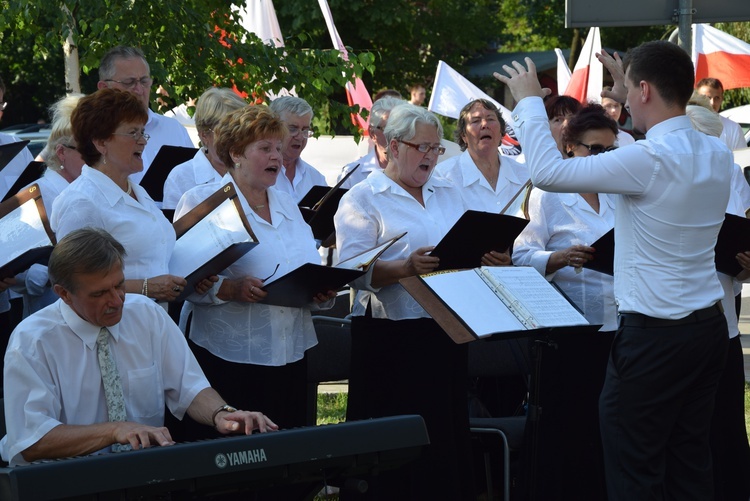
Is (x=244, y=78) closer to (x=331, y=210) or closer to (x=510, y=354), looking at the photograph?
(x=331, y=210)

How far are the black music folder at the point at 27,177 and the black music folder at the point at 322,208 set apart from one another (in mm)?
1278

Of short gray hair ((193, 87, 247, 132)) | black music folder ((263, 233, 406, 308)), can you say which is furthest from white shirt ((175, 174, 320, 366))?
short gray hair ((193, 87, 247, 132))

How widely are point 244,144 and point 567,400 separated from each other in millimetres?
1899

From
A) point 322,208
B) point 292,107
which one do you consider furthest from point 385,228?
point 292,107

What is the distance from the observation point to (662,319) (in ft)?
13.4

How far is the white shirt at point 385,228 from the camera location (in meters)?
5.06

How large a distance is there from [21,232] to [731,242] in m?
3.00

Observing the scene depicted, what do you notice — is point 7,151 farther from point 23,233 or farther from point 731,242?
point 731,242

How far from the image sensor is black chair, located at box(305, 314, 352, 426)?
19.1 ft

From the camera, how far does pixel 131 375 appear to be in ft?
12.4

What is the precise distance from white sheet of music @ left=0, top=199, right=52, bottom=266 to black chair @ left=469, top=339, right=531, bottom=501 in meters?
2.01

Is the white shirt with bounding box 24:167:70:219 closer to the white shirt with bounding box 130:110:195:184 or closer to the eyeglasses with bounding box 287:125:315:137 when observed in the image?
the white shirt with bounding box 130:110:195:184

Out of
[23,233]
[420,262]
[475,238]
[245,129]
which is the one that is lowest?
[420,262]

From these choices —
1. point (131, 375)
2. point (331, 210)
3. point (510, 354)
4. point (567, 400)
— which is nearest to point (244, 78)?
point (331, 210)
